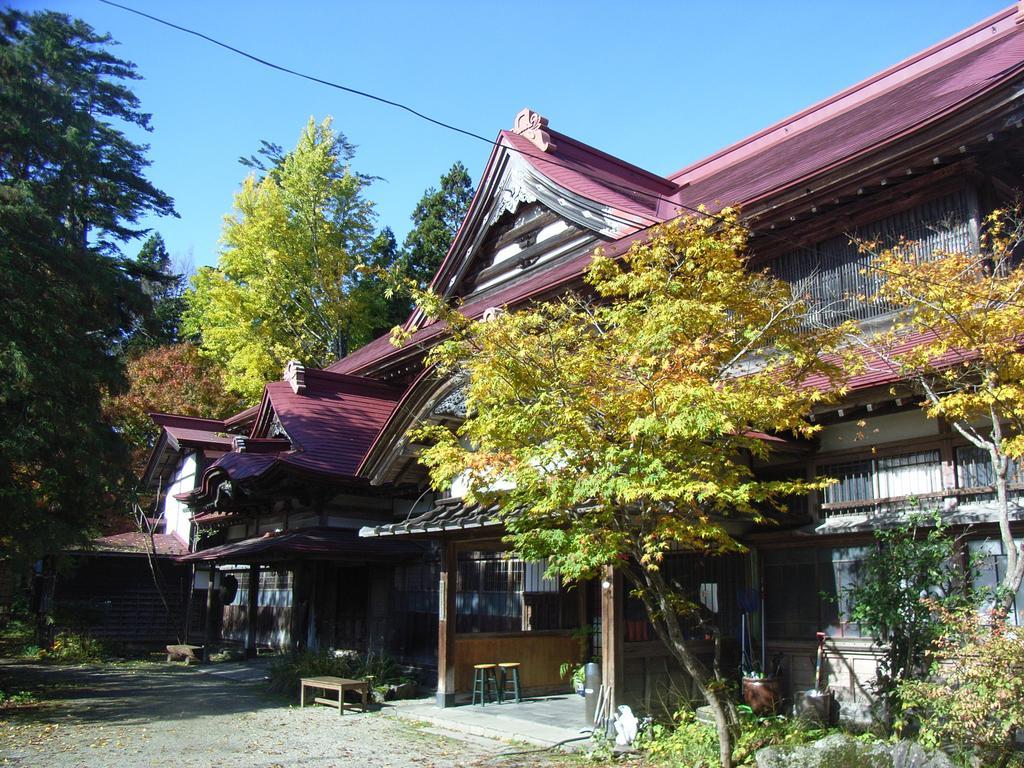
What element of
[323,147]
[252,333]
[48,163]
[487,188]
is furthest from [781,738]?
[323,147]

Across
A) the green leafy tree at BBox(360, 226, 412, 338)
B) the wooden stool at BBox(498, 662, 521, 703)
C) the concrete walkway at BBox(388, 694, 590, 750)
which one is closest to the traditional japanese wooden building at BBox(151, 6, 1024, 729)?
the wooden stool at BBox(498, 662, 521, 703)

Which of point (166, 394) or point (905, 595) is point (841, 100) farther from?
point (166, 394)

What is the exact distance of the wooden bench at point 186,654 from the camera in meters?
21.9

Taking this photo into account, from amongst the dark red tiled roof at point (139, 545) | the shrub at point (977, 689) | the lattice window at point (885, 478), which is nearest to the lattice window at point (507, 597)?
the lattice window at point (885, 478)

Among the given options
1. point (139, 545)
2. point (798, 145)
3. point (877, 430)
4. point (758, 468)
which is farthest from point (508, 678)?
point (139, 545)

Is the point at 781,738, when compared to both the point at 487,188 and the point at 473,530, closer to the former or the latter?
the point at 473,530

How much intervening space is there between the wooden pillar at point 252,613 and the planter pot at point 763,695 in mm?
12821

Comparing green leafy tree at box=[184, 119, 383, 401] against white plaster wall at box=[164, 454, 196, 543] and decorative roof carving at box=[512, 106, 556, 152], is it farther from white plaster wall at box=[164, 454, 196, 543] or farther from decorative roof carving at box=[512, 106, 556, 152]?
decorative roof carving at box=[512, 106, 556, 152]

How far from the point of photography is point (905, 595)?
8898mm

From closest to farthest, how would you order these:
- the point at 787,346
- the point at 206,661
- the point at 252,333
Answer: the point at 787,346 → the point at 206,661 → the point at 252,333

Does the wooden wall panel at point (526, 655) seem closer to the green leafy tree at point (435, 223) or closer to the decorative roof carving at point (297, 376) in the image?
the decorative roof carving at point (297, 376)

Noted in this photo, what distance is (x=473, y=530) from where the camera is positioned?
42.4 feet

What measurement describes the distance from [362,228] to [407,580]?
20.9m

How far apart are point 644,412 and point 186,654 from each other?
18.2m
